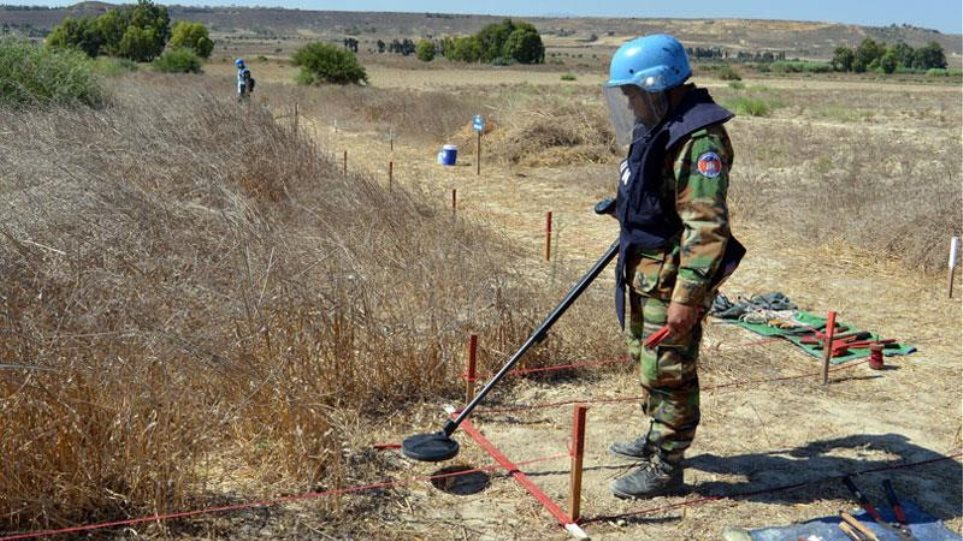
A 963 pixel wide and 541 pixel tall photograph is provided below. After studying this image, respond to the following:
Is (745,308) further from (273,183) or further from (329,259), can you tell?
(273,183)

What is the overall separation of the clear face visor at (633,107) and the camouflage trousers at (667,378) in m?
0.66

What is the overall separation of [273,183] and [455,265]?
3.67 meters

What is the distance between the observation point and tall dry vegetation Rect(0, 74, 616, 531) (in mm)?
3379

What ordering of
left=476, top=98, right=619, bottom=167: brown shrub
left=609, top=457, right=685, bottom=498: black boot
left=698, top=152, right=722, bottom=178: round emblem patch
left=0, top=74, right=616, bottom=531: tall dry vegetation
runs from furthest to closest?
left=476, top=98, right=619, bottom=167: brown shrub
left=609, top=457, right=685, bottom=498: black boot
left=698, top=152, right=722, bottom=178: round emblem patch
left=0, top=74, right=616, bottom=531: tall dry vegetation

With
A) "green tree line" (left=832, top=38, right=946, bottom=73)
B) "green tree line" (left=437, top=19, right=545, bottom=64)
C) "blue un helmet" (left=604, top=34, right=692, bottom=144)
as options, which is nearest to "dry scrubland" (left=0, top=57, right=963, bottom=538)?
"blue un helmet" (left=604, top=34, right=692, bottom=144)

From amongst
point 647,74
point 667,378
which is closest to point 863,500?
point 667,378

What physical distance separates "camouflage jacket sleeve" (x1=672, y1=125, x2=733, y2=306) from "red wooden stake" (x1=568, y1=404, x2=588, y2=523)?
54 centimetres

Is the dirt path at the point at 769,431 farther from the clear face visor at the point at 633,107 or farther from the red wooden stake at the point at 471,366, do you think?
the clear face visor at the point at 633,107

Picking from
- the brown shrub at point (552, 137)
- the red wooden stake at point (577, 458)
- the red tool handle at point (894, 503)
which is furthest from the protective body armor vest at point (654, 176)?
the brown shrub at point (552, 137)

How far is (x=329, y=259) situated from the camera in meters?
5.15

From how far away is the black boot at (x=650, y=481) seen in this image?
12.8 feet

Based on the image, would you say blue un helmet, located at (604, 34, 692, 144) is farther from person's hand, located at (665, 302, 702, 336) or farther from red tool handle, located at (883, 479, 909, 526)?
red tool handle, located at (883, 479, 909, 526)

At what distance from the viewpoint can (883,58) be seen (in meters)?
86.5

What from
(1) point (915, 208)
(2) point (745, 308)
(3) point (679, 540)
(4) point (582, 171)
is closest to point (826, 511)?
(3) point (679, 540)
